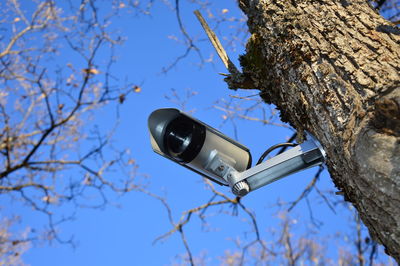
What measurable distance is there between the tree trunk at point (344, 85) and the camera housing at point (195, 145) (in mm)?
271

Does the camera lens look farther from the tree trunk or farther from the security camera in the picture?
the tree trunk

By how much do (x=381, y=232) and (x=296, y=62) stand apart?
1.95 feet

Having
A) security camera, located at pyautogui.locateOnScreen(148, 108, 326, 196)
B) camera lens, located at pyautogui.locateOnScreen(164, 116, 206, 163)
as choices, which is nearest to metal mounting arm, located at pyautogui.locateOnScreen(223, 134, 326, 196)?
security camera, located at pyautogui.locateOnScreen(148, 108, 326, 196)

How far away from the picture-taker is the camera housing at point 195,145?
1707mm

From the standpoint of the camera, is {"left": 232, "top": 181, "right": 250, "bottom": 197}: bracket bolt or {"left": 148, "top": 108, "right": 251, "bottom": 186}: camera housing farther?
{"left": 148, "top": 108, "right": 251, "bottom": 186}: camera housing

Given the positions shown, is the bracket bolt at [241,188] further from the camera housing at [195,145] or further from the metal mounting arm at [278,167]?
the camera housing at [195,145]

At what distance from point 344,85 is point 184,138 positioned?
→ 0.79m

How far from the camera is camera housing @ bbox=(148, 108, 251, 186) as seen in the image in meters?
1.71

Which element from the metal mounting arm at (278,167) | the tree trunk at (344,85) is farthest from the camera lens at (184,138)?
the tree trunk at (344,85)

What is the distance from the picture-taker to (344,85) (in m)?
1.16

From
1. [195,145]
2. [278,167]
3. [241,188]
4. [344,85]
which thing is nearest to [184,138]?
[195,145]

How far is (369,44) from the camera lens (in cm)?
123

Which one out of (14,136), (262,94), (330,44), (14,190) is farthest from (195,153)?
(14,136)

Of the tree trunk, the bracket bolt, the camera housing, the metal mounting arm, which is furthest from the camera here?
the camera housing
